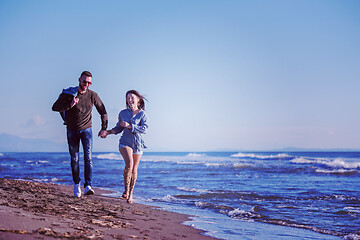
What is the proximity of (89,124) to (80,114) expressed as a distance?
27 centimetres

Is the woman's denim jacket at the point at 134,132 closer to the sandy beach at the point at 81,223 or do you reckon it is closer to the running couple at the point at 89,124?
the running couple at the point at 89,124

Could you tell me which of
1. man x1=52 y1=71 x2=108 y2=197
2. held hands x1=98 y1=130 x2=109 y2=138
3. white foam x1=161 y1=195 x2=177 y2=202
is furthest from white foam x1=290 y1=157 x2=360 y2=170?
man x1=52 y1=71 x2=108 y2=197

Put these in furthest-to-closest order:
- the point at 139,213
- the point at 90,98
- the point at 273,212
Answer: the point at 273,212
the point at 90,98
the point at 139,213

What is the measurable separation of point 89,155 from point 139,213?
4.78 feet

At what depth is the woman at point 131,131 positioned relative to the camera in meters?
5.82

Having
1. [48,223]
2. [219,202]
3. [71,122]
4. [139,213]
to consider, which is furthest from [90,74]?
[219,202]

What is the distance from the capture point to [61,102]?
5160 mm

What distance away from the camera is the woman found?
5824 millimetres

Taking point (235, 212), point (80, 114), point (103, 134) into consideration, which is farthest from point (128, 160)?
point (235, 212)

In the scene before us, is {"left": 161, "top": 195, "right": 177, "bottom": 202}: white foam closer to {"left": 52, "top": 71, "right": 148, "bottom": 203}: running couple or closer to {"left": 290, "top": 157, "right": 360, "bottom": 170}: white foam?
{"left": 52, "top": 71, "right": 148, "bottom": 203}: running couple

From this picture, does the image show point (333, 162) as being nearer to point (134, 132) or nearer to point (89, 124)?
point (134, 132)

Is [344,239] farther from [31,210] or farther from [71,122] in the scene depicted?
[71,122]

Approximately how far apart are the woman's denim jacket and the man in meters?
0.34

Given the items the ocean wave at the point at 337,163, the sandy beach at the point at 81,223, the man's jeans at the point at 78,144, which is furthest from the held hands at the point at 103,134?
the ocean wave at the point at 337,163
